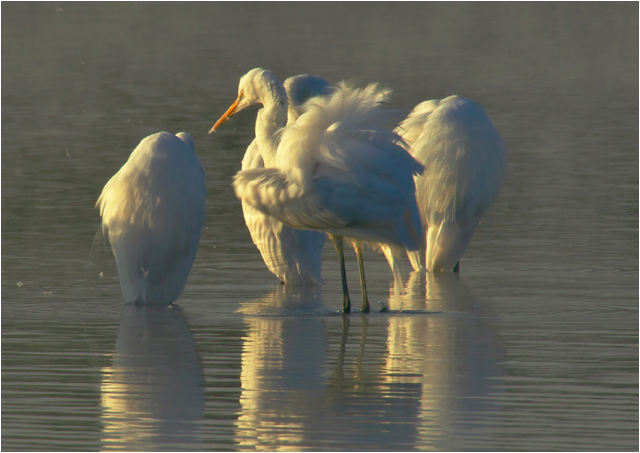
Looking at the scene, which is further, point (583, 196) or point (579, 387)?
point (583, 196)

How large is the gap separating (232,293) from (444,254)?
200cm

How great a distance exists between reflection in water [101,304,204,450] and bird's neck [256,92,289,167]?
147cm

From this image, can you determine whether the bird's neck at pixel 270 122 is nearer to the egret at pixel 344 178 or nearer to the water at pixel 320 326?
the egret at pixel 344 178

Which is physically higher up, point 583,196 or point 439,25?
point 439,25

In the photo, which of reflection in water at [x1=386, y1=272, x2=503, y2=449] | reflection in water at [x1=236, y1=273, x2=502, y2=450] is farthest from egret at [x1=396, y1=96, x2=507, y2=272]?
reflection in water at [x1=236, y1=273, x2=502, y2=450]

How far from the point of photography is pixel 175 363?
7.39m

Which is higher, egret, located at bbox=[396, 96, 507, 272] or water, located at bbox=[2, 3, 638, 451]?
egret, located at bbox=[396, 96, 507, 272]

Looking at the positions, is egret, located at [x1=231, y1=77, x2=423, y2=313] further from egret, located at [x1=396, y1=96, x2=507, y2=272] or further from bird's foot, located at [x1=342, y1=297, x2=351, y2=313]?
egret, located at [x1=396, y1=96, x2=507, y2=272]

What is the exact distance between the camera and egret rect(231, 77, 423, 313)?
8.60m

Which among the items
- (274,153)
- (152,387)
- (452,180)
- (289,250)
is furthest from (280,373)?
(452,180)

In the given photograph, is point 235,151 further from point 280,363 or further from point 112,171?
point 280,363

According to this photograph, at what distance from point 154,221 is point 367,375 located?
8.32 feet

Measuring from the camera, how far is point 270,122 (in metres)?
9.68

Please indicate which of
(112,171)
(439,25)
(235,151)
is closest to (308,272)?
(112,171)
